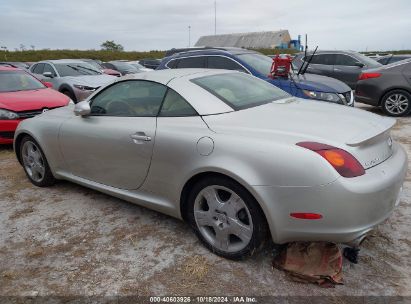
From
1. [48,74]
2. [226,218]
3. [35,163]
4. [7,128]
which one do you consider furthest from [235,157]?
[48,74]

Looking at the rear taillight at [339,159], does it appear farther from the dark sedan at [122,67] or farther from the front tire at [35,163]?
the dark sedan at [122,67]

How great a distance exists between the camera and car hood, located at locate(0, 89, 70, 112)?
6312 millimetres

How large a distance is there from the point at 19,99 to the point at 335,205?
6.07 m

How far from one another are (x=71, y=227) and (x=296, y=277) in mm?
2108

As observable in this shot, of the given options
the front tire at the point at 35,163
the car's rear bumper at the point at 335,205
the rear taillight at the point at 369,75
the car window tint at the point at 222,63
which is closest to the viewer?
the car's rear bumper at the point at 335,205

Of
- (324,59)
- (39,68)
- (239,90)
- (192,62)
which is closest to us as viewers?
(239,90)

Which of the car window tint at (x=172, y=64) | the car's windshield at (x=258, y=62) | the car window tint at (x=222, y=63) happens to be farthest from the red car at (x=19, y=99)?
the car's windshield at (x=258, y=62)

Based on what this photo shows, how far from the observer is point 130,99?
352 centimetres

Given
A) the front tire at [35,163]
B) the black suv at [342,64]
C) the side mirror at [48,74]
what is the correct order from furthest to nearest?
the black suv at [342,64], the side mirror at [48,74], the front tire at [35,163]

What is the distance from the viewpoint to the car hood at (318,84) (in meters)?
6.34

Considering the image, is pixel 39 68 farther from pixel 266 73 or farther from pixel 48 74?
pixel 266 73

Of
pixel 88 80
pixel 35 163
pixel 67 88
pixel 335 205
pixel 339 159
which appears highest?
pixel 339 159

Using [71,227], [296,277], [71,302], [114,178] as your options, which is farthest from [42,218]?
[296,277]

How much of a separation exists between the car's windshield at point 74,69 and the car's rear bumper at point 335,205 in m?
9.32
